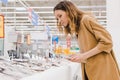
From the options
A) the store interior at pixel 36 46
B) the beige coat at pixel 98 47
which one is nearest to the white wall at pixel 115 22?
the store interior at pixel 36 46

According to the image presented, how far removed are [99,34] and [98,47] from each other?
0.10 m

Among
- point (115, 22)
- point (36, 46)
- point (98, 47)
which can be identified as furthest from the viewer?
point (36, 46)

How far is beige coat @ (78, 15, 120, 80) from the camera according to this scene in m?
2.07

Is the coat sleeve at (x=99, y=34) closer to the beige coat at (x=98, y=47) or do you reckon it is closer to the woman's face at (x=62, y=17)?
the beige coat at (x=98, y=47)

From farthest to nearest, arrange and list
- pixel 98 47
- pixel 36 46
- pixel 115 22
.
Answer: pixel 36 46
pixel 115 22
pixel 98 47

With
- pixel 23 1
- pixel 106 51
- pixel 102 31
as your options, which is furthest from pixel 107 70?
pixel 23 1

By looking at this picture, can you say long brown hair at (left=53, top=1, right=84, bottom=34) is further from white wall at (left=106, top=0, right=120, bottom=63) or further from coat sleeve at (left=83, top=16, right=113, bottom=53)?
white wall at (left=106, top=0, right=120, bottom=63)

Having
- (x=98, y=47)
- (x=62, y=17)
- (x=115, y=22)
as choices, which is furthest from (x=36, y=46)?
(x=98, y=47)

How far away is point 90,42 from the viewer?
6.97 ft

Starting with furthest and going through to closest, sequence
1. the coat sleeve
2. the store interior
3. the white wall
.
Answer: the white wall → the store interior → the coat sleeve

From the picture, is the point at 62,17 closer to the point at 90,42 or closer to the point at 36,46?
the point at 90,42

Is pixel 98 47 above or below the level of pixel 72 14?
below

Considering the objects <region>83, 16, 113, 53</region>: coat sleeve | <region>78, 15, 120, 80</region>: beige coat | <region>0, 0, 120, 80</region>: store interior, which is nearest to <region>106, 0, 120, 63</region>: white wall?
<region>0, 0, 120, 80</region>: store interior

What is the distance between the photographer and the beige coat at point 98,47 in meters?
2.07
